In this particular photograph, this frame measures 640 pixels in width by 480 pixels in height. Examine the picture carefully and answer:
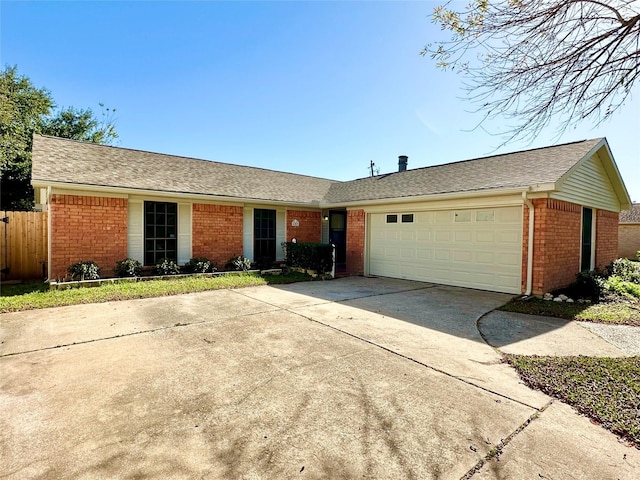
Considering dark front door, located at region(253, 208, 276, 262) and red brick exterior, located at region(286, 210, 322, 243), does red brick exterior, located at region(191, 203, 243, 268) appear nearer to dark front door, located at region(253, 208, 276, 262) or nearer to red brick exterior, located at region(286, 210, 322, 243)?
dark front door, located at region(253, 208, 276, 262)

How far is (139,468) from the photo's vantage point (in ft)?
6.98

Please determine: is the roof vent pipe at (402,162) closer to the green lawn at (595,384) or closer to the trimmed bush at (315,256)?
the trimmed bush at (315,256)

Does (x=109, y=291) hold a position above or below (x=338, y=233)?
below

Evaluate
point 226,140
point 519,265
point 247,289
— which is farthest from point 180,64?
point 519,265

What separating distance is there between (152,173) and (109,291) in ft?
14.7

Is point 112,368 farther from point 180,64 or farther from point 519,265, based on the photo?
point 180,64

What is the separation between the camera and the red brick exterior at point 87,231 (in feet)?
27.4

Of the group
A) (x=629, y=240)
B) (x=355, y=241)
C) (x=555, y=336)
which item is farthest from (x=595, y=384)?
(x=629, y=240)

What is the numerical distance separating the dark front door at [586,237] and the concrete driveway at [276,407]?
730 cm

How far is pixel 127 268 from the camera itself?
8922 millimetres

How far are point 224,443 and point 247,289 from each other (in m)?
6.68

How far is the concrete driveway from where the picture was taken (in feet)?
7.21

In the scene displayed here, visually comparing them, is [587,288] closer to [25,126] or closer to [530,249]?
[530,249]

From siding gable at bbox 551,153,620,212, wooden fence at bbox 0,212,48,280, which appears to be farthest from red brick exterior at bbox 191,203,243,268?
siding gable at bbox 551,153,620,212
